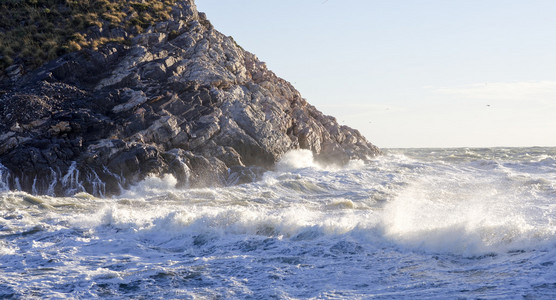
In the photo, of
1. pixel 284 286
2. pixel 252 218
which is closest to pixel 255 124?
pixel 252 218

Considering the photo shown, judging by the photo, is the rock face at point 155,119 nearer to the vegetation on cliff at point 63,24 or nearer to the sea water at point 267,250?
the vegetation on cliff at point 63,24

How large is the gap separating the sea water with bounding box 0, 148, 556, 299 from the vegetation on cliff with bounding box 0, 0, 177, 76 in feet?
42.4

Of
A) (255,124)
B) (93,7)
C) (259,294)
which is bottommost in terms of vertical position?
(259,294)

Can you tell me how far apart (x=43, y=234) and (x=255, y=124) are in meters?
15.4

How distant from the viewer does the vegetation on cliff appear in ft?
102

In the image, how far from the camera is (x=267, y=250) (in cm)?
1314

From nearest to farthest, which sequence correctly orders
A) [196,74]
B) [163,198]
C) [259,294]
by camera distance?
[259,294]
[163,198]
[196,74]

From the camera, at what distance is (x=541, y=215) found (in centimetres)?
1817

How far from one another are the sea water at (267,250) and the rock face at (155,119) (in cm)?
286

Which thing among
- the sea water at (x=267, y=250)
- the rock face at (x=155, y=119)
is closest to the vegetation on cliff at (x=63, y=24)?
the rock face at (x=155, y=119)

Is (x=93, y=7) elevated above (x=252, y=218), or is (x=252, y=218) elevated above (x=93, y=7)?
(x=93, y=7)

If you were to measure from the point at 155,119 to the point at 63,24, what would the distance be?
38.6ft

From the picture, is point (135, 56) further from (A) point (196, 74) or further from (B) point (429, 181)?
(B) point (429, 181)

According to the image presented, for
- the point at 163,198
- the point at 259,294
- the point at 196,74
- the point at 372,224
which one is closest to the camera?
the point at 259,294
